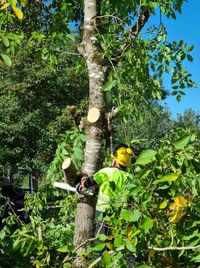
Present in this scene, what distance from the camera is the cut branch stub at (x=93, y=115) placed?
4.56m

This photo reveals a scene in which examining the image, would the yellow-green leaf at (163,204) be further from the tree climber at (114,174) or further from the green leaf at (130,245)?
the tree climber at (114,174)

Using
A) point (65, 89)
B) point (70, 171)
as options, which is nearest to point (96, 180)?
point (70, 171)

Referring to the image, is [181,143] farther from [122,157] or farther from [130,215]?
[122,157]

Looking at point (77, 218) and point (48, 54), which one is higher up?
point (48, 54)

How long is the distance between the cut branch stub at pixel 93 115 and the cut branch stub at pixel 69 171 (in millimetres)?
441

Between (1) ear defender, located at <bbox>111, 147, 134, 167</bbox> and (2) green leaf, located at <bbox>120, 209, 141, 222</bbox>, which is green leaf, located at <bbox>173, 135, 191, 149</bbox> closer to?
(2) green leaf, located at <bbox>120, 209, 141, 222</bbox>

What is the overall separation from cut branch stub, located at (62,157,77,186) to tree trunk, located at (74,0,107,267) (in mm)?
186

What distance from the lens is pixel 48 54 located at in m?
5.52

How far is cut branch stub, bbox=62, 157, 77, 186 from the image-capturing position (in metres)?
4.45

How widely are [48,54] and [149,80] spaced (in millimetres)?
1214

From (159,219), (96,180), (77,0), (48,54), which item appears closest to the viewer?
(159,219)

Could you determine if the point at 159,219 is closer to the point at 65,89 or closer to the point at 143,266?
the point at 143,266

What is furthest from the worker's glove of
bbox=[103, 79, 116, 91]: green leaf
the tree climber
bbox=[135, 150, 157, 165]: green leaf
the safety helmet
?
bbox=[135, 150, 157, 165]: green leaf

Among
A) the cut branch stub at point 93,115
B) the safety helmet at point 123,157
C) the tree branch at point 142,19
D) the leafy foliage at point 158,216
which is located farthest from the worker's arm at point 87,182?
the tree branch at point 142,19
